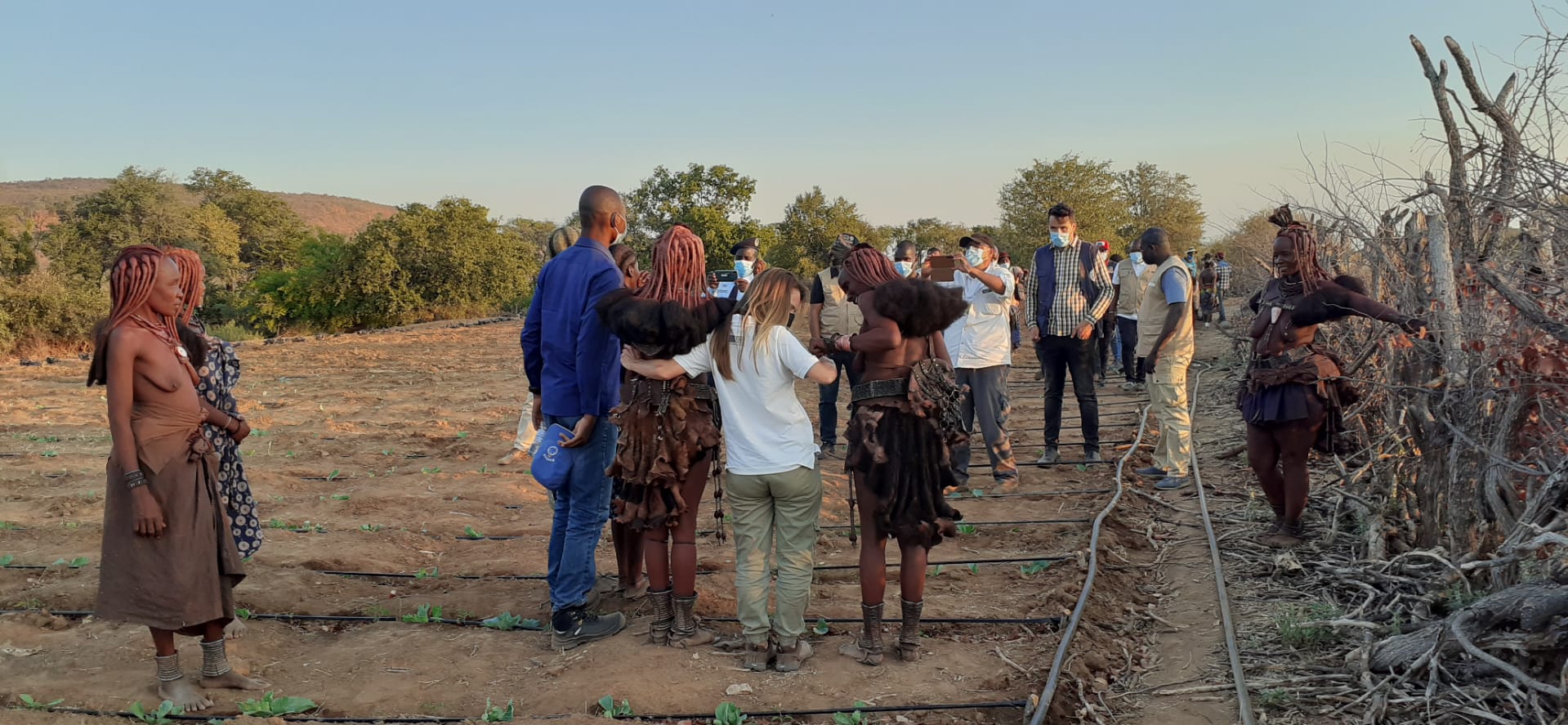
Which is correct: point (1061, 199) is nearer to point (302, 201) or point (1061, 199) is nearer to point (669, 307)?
point (669, 307)

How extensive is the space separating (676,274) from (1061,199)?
31786 mm

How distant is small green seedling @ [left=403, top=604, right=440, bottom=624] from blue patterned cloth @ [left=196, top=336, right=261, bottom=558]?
2.61 ft

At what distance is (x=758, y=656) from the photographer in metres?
4.15

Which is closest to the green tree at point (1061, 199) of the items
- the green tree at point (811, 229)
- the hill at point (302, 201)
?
the green tree at point (811, 229)

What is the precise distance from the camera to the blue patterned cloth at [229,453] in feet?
14.6

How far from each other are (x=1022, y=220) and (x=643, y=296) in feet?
107

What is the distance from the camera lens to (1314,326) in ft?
17.3

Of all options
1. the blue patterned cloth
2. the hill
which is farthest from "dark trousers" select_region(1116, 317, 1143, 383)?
the hill

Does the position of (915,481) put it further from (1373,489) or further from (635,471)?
(1373,489)

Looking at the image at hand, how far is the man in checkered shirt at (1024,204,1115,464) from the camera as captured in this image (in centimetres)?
753

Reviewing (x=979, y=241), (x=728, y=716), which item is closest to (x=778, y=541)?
(x=728, y=716)

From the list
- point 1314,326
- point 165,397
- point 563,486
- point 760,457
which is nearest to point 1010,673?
point 760,457

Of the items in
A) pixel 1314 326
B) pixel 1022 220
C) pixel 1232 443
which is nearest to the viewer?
pixel 1314 326

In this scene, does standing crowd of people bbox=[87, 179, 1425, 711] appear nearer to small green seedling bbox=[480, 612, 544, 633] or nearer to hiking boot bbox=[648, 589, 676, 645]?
hiking boot bbox=[648, 589, 676, 645]
